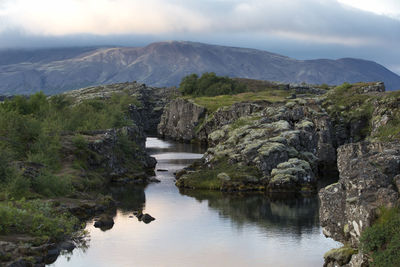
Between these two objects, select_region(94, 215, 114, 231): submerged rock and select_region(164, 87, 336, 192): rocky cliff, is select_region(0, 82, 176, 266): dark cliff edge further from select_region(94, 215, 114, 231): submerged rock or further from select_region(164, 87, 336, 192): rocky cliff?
select_region(164, 87, 336, 192): rocky cliff

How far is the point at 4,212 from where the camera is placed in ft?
213

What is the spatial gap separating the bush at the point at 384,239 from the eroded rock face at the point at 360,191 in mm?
990

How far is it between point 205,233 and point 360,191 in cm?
3459

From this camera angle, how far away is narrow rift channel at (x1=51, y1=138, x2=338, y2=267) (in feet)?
209

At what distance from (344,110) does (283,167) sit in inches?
2972

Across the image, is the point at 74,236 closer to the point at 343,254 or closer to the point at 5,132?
the point at 343,254

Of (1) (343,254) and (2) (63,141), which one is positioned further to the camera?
(2) (63,141)

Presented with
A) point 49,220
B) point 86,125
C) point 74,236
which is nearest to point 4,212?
point 49,220

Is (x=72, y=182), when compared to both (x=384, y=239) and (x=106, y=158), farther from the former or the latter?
(x=384, y=239)

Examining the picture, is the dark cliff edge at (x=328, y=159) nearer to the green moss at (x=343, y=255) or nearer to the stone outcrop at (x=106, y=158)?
the green moss at (x=343, y=255)

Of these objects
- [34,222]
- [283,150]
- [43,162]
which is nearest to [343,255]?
[34,222]

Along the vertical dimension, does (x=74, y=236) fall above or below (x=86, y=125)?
below

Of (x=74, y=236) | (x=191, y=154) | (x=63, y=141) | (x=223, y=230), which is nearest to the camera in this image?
(x=74, y=236)

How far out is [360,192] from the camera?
4581 cm
